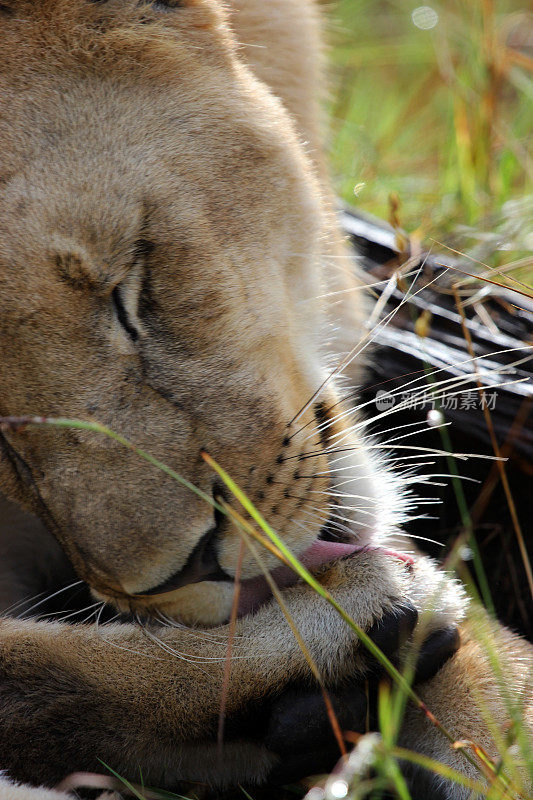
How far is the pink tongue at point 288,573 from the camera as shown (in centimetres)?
180

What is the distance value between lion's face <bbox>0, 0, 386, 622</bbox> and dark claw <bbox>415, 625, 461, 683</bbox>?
0.31 m

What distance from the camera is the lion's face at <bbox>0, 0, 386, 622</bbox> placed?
1.68 metres

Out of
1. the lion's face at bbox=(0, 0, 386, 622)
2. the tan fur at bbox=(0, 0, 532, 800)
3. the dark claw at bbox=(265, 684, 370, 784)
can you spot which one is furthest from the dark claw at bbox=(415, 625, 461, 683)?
the lion's face at bbox=(0, 0, 386, 622)

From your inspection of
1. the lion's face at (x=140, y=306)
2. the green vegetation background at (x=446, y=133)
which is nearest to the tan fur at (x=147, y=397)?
the lion's face at (x=140, y=306)

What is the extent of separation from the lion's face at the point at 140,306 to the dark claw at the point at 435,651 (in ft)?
1.02

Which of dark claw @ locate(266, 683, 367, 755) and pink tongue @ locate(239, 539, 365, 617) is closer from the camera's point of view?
dark claw @ locate(266, 683, 367, 755)

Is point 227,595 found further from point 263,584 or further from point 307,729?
point 307,729

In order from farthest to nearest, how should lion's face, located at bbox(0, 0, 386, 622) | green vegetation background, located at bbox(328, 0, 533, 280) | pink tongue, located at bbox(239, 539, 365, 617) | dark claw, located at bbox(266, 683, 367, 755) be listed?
green vegetation background, located at bbox(328, 0, 533, 280)
pink tongue, located at bbox(239, 539, 365, 617)
lion's face, located at bbox(0, 0, 386, 622)
dark claw, located at bbox(266, 683, 367, 755)

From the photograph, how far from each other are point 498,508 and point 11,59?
63.4 inches

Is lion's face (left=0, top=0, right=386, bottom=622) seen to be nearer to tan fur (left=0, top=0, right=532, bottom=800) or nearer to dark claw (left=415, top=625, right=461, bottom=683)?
tan fur (left=0, top=0, right=532, bottom=800)

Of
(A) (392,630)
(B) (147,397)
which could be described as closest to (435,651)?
(A) (392,630)

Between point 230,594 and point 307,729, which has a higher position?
point 230,594

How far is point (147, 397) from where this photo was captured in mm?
1729

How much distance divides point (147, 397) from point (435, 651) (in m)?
0.74
